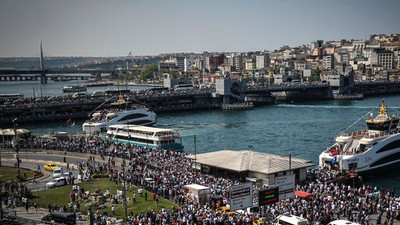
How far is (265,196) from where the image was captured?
18.4 meters

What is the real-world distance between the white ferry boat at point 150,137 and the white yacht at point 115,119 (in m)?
6.71

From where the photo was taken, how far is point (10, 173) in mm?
28828

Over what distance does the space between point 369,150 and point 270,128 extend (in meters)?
29.1

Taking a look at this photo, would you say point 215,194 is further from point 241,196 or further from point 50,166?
point 50,166

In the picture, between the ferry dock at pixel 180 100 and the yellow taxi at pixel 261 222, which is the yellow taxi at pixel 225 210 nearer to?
the yellow taxi at pixel 261 222

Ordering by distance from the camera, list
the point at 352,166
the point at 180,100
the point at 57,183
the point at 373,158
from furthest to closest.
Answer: the point at 180,100 < the point at 373,158 < the point at 352,166 < the point at 57,183

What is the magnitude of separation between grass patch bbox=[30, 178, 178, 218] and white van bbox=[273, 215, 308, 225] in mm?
5605

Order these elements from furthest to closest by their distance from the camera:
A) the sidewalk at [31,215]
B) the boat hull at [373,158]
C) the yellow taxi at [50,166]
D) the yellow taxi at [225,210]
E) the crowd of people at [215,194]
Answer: the boat hull at [373,158]
the yellow taxi at [50,166]
the yellow taxi at [225,210]
the crowd of people at [215,194]
the sidewalk at [31,215]

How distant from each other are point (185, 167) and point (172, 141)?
1162 cm

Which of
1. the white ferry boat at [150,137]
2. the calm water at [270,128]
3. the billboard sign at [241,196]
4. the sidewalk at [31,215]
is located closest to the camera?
the billboard sign at [241,196]

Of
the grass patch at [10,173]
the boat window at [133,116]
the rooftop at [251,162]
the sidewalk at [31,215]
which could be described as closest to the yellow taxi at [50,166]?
the grass patch at [10,173]

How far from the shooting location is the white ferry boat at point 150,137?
40562 millimetres

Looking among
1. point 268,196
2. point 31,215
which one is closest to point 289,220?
point 268,196

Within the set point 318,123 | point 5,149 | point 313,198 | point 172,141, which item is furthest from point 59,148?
point 318,123
